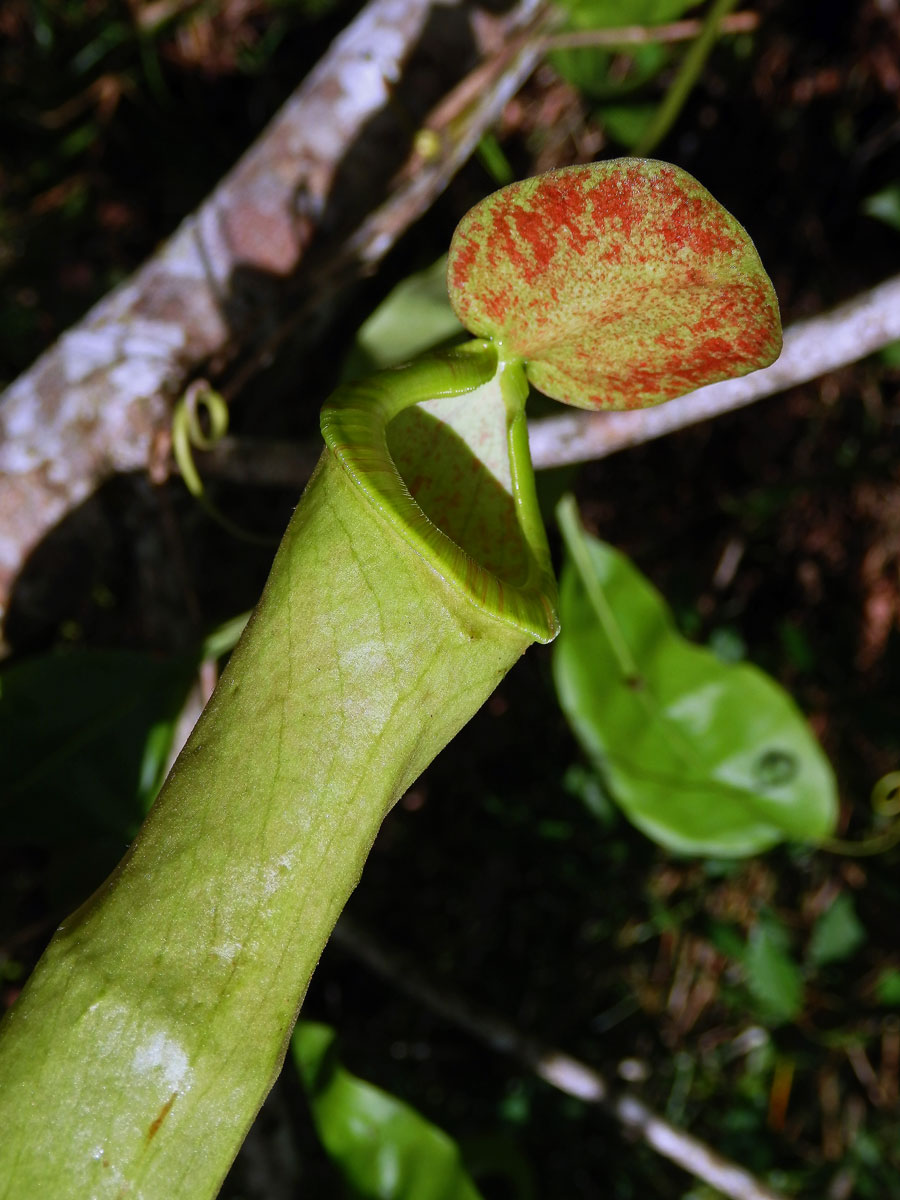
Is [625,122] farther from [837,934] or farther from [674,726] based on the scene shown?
[837,934]

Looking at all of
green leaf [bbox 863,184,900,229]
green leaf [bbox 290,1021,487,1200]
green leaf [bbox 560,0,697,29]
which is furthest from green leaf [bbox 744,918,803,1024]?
green leaf [bbox 560,0,697,29]

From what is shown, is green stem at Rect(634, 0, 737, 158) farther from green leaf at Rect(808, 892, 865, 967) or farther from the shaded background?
green leaf at Rect(808, 892, 865, 967)

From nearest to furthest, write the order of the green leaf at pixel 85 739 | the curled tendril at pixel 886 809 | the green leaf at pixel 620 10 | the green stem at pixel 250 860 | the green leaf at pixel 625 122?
1. the green stem at pixel 250 860
2. the green leaf at pixel 85 739
3. the green leaf at pixel 620 10
4. the green leaf at pixel 625 122
5. the curled tendril at pixel 886 809

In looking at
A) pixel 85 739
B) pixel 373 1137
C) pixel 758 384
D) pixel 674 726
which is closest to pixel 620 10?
pixel 758 384

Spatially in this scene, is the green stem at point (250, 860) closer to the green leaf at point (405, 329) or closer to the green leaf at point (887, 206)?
the green leaf at point (405, 329)

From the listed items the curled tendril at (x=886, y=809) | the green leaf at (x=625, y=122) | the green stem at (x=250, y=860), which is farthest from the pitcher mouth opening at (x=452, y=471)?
the curled tendril at (x=886, y=809)

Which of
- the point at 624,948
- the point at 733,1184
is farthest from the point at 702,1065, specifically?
the point at 733,1184
